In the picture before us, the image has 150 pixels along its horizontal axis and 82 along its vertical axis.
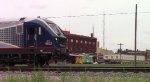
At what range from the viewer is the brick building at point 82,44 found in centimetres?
8462

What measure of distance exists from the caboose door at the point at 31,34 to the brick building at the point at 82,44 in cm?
5381

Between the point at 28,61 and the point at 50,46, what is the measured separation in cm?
198

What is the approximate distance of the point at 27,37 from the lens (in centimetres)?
2788

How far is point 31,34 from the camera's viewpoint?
28047 mm

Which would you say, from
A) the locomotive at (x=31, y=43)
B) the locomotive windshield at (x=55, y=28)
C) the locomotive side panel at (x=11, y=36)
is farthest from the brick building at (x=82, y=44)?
the locomotive at (x=31, y=43)

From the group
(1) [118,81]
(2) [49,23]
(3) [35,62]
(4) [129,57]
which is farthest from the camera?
(4) [129,57]

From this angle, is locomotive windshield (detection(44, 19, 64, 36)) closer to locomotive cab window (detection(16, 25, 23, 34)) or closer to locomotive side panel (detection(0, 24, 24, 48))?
locomotive cab window (detection(16, 25, 23, 34))

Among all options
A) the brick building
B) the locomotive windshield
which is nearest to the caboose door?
the locomotive windshield

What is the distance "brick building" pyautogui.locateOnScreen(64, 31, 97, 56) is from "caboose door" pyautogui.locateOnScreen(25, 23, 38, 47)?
5381 centimetres

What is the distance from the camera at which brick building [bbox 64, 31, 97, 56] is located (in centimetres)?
8462

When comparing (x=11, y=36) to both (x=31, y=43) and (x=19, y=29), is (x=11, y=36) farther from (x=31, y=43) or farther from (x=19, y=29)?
(x=31, y=43)

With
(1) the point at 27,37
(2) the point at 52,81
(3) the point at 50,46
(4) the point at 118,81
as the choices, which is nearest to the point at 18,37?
(1) the point at 27,37

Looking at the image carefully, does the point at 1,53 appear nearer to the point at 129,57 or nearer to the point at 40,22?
the point at 40,22

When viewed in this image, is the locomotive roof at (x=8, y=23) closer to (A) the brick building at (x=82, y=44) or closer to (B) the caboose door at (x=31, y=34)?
(B) the caboose door at (x=31, y=34)
